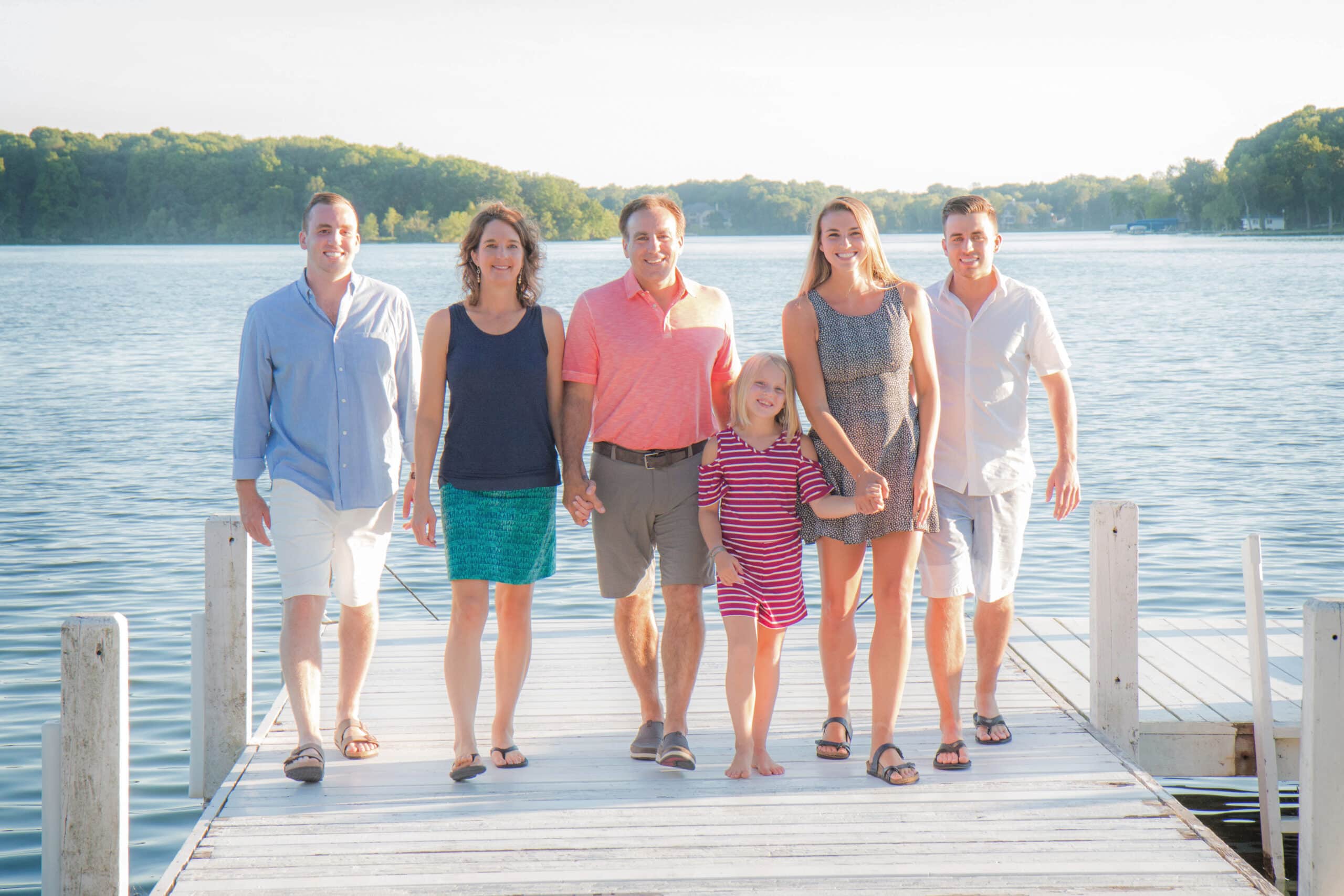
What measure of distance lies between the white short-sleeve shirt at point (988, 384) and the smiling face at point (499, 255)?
1.30 metres

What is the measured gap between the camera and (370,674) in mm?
5176

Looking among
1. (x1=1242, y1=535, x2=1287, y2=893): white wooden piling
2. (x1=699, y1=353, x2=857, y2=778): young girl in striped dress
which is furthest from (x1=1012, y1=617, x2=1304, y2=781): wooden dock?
(x1=699, y1=353, x2=857, y2=778): young girl in striped dress

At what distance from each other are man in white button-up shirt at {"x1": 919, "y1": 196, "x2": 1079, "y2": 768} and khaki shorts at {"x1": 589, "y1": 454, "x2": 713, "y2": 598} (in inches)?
28.0

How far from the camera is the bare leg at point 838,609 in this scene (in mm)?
3824

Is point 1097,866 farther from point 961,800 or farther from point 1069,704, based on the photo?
point 1069,704

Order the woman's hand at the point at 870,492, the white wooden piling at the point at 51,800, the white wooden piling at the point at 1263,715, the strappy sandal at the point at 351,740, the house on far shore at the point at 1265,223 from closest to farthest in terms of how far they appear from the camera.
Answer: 1. the white wooden piling at the point at 51,800
2. the woman's hand at the point at 870,492
3. the strappy sandal at the point at 351,740
4. the white wooden piling at the point at 1263,715
5. the house on far shore at the point at 1265,223

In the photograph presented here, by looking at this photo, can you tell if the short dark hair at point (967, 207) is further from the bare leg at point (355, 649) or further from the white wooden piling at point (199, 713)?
the white wooden piling at point (199, 713)

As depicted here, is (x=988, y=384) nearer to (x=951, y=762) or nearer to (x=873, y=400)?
(x=873, y=400)

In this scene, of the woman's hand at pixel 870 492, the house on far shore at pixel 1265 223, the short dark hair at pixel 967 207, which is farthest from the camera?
the house on far shore at pixel 1265 223

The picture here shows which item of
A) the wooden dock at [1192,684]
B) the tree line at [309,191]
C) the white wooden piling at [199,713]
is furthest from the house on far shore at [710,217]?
the white wooden piling at [199,713]

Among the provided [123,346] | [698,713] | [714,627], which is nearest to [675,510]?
[698,713]

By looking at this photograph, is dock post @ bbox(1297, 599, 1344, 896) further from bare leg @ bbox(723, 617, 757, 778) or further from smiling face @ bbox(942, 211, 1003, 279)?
bare leg @ bbox(723, 617, 757, 778)

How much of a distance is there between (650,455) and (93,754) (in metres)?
1.69

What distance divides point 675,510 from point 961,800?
117 centimetres
